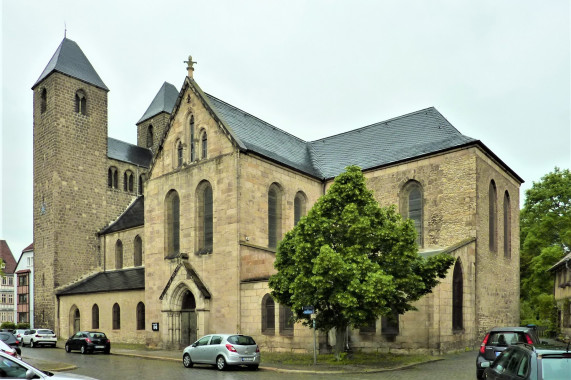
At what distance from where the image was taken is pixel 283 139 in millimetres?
35625

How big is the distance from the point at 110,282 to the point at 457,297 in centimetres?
2608

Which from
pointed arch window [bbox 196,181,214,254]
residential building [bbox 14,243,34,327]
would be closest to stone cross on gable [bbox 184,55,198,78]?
pointed arch window [bbox 196,181,214,254]

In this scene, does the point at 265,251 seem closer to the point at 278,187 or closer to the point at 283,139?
the point at 278,187

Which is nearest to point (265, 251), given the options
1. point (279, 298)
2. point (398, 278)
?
point (279, 298)

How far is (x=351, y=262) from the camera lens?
19391 millimetres

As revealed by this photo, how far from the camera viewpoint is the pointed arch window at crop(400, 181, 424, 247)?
2895 cm

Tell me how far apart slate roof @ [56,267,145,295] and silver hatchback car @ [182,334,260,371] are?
51.9 feet

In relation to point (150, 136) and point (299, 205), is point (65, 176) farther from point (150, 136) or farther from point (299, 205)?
point (299, 205)

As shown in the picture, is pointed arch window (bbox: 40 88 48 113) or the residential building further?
the residential building

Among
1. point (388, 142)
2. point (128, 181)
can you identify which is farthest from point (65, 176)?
point (388, 142)

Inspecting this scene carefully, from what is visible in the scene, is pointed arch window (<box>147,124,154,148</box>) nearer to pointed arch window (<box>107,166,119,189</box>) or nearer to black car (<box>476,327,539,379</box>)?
pointed arch window (<box>107,166,119,189</box>)

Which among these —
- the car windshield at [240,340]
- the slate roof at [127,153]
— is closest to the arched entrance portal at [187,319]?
the car windshield at [240,340]

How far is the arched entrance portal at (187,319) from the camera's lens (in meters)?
29.2

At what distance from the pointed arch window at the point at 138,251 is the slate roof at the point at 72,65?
15.3 m
